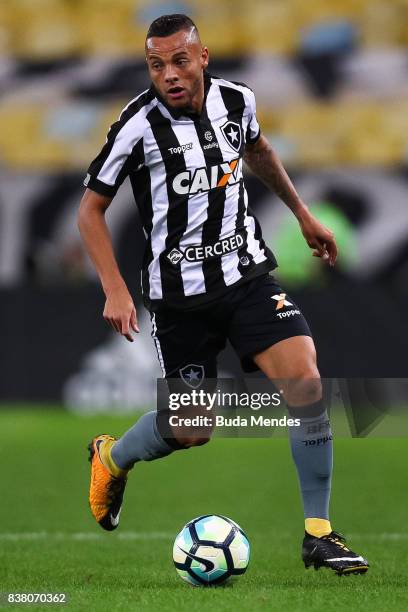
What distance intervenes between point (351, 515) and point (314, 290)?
5088 mm

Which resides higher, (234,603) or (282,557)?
(234,603)

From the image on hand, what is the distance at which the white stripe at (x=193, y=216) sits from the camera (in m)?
5.04

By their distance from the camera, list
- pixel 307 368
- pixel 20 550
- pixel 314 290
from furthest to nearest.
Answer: pixel 314 290
pixel 20 550
pixel 307 368

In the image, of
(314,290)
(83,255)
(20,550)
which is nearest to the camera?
(20,550)

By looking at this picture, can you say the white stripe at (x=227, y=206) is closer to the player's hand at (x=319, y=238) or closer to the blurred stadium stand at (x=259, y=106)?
the player's hand at (x=319, y=238)

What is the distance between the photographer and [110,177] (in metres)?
4.93

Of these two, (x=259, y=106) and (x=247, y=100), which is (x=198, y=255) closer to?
(x=247, y=100)

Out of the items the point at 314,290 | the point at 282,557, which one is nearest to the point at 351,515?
the point at 282,557

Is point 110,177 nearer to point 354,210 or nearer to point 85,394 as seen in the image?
point 85,394

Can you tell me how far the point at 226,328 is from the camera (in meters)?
5.18

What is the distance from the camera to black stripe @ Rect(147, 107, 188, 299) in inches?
197

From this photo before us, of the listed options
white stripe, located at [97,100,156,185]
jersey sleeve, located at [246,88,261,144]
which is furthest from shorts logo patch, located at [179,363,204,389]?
jersey sleeve, located at [246,88,261,144]

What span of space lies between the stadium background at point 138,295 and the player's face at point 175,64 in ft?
6.07

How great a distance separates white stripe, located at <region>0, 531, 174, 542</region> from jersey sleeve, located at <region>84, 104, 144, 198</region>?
1.92 meters
